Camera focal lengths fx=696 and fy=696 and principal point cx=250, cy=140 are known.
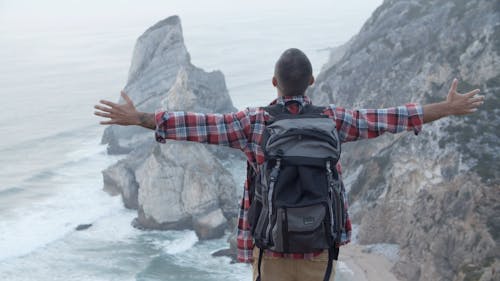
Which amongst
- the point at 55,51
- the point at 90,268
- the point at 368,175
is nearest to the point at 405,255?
the point at 368,175

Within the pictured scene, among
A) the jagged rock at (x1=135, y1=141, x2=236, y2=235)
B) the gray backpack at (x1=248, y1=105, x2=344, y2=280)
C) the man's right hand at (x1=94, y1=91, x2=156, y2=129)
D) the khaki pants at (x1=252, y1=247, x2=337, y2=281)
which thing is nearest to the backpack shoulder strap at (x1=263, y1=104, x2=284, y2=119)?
the gray backpack at (x1=248, y1=105, x2=344, y2=280)

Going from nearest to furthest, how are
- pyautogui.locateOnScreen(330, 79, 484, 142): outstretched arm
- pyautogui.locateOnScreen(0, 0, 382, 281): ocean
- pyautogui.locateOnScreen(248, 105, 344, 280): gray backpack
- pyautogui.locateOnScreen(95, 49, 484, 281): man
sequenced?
pyautogui.locateOnScreen(248, 105, 344, 280): gray backpack
pyautogui.locateOnScreen(95, 49, 484, 281): man
pyautogui.locateOnScreen(330, 79, 484, 142): outstretched arm
pyautogui.locateOnScreen(0, 0, 382, 281): ocean

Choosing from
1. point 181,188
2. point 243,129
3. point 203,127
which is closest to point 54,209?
point 181,188

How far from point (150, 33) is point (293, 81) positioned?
63408mm

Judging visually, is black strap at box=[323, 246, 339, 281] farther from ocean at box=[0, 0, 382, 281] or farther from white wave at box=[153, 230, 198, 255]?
white wave at box=[153, 230, 198, 255]

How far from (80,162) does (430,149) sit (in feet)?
124

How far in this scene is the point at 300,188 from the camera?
4535mm

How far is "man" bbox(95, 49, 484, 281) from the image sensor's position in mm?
4957

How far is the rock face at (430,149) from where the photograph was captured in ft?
99.2

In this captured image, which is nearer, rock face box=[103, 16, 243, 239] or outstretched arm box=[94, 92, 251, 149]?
outstretched arm box=[94, 92, 251, 149]

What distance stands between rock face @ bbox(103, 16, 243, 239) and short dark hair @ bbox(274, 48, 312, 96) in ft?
126

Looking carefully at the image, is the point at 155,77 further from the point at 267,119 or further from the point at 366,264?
the point at 267,119

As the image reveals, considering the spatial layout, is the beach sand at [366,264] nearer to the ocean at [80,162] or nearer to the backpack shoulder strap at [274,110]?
the ocean at [80,162]

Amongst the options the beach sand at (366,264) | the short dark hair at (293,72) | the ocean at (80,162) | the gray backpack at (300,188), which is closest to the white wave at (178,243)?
the ocean at (80,162)
